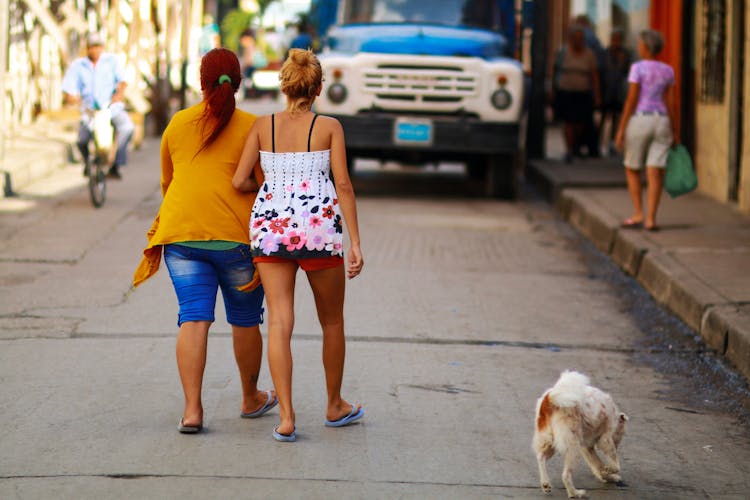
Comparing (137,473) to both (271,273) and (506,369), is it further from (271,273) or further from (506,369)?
(506,369)

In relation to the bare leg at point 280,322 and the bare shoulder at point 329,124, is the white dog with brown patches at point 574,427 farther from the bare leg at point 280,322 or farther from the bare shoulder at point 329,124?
the bare shoulder at point 329,124

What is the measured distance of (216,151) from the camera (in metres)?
6.18

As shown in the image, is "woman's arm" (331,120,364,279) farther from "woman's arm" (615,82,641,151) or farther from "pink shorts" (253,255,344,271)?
"woman's arm" (615,82,641,151)

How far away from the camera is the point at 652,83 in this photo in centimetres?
1243

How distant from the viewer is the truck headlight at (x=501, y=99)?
16.3 m

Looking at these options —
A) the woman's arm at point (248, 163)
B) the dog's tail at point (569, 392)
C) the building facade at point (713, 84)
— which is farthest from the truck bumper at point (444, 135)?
the dog's tail at point (569, 392)

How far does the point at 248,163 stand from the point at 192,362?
0.91m

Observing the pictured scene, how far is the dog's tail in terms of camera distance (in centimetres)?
520

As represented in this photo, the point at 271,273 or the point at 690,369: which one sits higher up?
the point at 271,273

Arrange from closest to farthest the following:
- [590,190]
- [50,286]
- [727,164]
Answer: [50,286] < [727,164] < [590,190]

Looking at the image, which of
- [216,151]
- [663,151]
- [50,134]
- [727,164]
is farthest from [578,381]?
[50,134]

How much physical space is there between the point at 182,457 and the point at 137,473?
0.29 metres

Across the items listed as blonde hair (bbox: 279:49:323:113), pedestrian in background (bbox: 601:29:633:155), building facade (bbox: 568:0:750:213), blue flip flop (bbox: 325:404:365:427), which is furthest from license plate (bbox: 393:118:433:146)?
blonde hair (bbox: 279:49:323:113)

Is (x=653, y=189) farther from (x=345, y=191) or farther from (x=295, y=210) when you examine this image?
(x=295, y=210)
